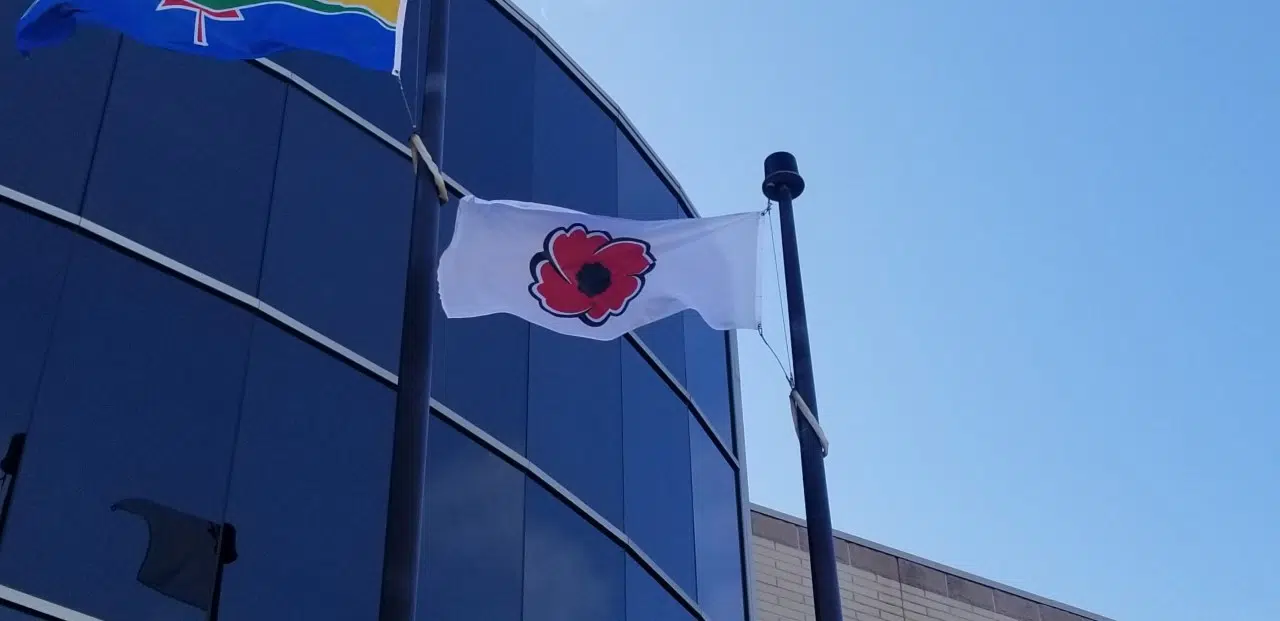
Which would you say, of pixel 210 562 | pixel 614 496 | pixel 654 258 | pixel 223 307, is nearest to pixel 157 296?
pixel 223 307

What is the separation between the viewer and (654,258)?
408 inches

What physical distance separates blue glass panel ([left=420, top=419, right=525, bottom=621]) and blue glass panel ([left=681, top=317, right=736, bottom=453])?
4095 millimetres

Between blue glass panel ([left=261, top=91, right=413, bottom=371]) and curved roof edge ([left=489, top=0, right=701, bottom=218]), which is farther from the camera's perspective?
curved roof edge ([left=489, top=0, right=701, bottom=218])

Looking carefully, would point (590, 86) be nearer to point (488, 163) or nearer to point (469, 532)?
point (488, 163)

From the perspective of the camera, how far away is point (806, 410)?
9.69 metres

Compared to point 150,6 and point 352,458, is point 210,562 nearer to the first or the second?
point 352,458

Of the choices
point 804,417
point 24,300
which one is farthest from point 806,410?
point 24,300

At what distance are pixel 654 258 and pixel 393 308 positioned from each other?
2.37 metres

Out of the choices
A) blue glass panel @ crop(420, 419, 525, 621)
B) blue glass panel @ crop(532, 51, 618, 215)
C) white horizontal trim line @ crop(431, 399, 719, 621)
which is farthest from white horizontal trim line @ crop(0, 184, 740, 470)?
blue glass panel @ crop(532, 51, 618, 215)

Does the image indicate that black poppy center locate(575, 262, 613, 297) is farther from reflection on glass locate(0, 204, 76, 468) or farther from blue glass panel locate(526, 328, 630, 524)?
reflection on glass locate(0, 204, 76, 468)

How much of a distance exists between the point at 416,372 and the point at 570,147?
7.56m

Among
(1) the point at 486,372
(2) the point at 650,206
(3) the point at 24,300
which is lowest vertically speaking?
(3) the point at 24,300

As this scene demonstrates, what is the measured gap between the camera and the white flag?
9703 millimetres

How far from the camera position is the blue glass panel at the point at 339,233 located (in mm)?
11180
